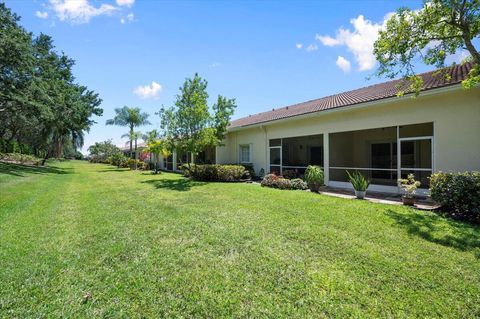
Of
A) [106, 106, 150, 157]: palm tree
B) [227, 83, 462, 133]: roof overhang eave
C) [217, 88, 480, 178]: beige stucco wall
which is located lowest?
[217, 88, 480, 178]: beige stucco wall

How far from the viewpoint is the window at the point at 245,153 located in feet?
67.4

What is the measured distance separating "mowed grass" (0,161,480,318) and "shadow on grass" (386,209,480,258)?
0.03 m

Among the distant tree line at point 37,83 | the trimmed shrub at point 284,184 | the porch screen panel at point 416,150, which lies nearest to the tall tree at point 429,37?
the porch screen panel at point 416,150

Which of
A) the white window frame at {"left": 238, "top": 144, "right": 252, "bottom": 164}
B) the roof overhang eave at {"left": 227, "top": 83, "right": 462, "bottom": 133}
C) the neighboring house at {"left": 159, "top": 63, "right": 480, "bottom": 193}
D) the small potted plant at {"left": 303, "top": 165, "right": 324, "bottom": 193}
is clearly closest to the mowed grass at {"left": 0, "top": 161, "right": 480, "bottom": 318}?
the neighboring house at {"left": 159, "top": 63, "right": 480, "bottom": 193}

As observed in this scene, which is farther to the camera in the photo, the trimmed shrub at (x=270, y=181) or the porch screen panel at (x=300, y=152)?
the porch screen panel at (x=300, y=152)

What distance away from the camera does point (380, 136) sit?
15.1 meters

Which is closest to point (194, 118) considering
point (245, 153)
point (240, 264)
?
point (245, 153)

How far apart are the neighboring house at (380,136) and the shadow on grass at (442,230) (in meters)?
3.45

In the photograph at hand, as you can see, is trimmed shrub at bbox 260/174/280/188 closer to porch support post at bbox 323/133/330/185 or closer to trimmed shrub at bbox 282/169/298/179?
trimmed shrub at bbox 282/169/298/179

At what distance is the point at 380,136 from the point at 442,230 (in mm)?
10075

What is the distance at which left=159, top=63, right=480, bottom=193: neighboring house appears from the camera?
914 cm

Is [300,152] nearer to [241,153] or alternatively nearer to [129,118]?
[241,153]

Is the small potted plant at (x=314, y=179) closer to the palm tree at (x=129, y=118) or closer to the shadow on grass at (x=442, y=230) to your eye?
the shadow on grass at (x=442, y=230)

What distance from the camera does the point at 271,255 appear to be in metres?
4.74
